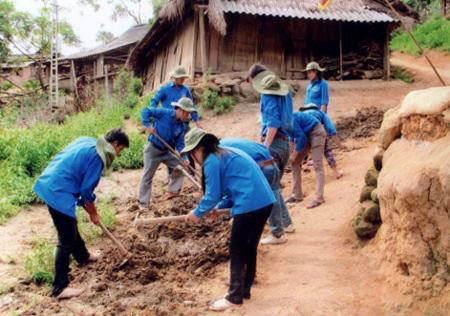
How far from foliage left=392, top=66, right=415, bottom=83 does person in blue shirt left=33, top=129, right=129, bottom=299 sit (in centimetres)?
1202

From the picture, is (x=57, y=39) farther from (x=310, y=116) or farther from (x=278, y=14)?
(x=310, y=116)

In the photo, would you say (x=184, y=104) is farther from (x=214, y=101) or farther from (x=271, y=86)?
(x=214, y=101)

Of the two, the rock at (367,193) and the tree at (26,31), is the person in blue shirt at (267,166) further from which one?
the tree at (26,31)

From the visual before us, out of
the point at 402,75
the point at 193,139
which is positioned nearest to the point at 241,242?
the point at 193,139

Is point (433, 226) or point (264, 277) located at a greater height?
point (433, 226)

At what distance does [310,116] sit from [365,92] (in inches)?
273

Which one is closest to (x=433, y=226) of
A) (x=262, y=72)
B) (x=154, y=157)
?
(x=262, y=72)

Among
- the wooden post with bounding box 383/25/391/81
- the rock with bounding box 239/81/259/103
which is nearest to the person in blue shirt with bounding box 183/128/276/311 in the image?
the rock with bounding box 239/81/259/103

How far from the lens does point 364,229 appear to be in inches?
190

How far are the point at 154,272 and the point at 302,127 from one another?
9.34 feet

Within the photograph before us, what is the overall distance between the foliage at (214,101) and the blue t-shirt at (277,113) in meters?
6.20

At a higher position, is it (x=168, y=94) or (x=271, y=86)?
(x=271, y=86)

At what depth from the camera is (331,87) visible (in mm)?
12883

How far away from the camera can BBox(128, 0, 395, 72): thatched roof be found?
461 inches
